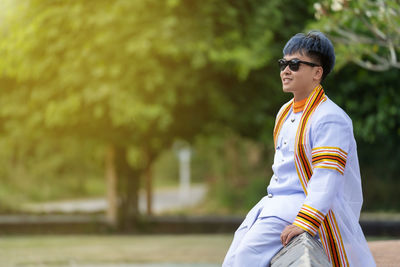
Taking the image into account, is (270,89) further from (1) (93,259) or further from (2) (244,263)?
(2) (244,263)

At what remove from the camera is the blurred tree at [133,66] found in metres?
13.0

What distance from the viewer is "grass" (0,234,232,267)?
1036cm

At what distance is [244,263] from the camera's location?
124 inches

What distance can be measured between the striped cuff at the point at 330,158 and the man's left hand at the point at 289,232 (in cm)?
30

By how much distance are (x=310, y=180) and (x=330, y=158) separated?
0.14 m

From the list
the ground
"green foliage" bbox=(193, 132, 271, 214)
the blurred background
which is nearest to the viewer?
the ground

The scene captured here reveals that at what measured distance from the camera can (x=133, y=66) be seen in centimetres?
1309

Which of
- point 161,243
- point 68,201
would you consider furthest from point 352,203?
point 68,201

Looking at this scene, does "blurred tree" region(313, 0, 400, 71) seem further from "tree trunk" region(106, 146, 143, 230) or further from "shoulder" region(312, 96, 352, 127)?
"tree trunk" region(106, 146, 143, 230)

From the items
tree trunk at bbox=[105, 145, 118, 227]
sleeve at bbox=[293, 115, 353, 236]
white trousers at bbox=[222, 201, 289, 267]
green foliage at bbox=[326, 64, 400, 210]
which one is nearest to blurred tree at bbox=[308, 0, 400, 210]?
green foliage at bbox=[326, 64, 400, 210]

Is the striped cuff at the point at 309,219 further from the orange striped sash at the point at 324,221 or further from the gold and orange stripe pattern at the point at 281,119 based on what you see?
the gold and orange stripe pattern at the point at 281,119

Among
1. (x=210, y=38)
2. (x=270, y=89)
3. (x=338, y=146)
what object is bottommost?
(x=338, y=146)

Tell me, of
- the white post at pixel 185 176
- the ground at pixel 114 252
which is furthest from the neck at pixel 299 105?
the white post at pixel 185 176

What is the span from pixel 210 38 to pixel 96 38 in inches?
86.3
